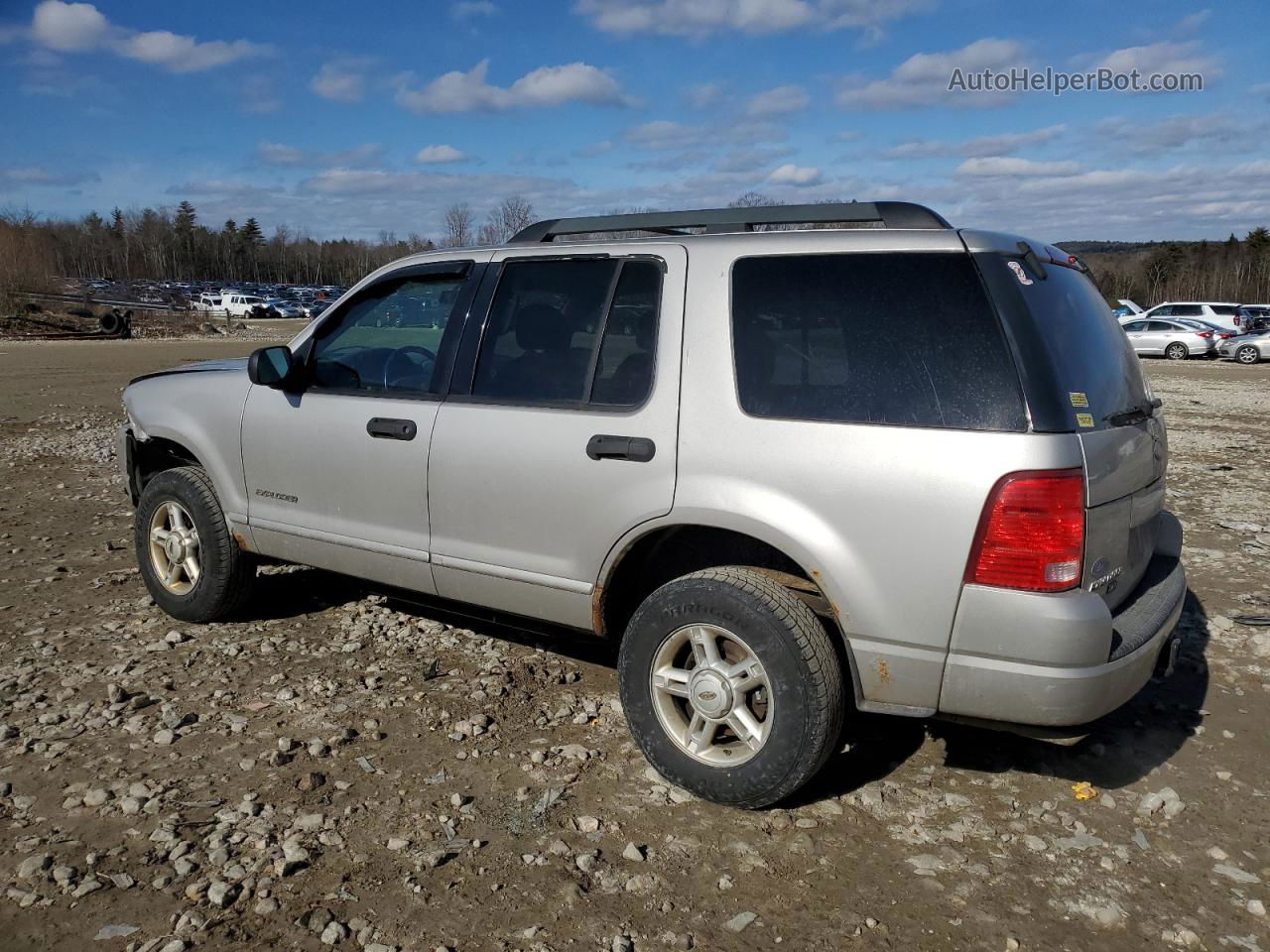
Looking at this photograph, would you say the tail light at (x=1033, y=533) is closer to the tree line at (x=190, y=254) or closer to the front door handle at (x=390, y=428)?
the front door handle at (x=390, y=428)

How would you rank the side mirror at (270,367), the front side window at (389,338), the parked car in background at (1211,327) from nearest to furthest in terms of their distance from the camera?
the front side window at (389,338)
the side mirror at (270,367)
the parked car in background at (1211,327)

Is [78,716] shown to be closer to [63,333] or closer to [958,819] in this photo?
[958,819]

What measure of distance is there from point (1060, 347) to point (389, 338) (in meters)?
2.94

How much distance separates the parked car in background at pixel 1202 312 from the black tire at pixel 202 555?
120 feet

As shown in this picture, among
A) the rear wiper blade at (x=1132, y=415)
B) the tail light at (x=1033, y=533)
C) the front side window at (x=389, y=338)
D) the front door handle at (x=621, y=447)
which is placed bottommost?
the tail light at (x=1033, y=533)

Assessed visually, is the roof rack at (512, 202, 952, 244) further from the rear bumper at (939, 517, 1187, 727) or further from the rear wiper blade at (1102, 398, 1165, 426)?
the rear bumper at (939, 517, 1187, 727)

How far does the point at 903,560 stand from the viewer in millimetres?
3057

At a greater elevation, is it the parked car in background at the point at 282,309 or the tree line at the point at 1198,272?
the tree line at the point at 1198,272

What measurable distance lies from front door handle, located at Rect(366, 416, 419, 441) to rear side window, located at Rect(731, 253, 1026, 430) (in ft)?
5.03

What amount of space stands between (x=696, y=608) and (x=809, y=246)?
52.1 inches

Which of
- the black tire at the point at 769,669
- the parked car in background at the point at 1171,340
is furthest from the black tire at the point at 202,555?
the parked car in background at the point at 1171,340

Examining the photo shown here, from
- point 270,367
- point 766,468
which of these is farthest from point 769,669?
point 270,367

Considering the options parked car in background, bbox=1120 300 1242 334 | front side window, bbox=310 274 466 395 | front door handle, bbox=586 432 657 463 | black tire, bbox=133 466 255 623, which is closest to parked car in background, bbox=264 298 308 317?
parked car in background, bbox=1120 300 1242 334

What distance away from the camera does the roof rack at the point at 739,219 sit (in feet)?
11.4
